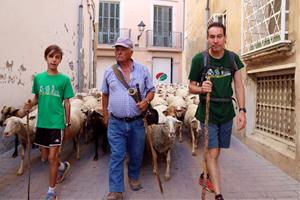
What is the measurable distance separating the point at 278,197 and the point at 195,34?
12.2 m

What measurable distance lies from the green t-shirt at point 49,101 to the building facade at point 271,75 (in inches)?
135

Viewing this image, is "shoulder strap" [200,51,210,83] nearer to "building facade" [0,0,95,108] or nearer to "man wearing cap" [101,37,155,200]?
"man wearing cap" [101,37,155,200]

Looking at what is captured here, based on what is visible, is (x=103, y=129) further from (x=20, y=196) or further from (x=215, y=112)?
(x=215, y=112)

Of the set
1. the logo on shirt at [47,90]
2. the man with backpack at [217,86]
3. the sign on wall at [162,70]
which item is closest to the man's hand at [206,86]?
the man with backpack at [217,86]

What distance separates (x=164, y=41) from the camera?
92.1 ft

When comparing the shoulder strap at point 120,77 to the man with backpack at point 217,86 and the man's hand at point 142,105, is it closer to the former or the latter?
the man's hand at point 142,105

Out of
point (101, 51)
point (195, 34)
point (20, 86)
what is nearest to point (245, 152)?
point (20, 86)

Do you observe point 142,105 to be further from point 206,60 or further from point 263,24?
point 263,24

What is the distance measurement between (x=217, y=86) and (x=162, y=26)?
24.8m

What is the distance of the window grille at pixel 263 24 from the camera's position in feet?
19.3

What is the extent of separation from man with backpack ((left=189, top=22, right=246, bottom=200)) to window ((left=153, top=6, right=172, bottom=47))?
24128 mm

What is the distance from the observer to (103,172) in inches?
229

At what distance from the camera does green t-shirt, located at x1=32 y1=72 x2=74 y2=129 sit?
413 cm

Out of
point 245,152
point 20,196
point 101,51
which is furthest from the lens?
point 101,51
